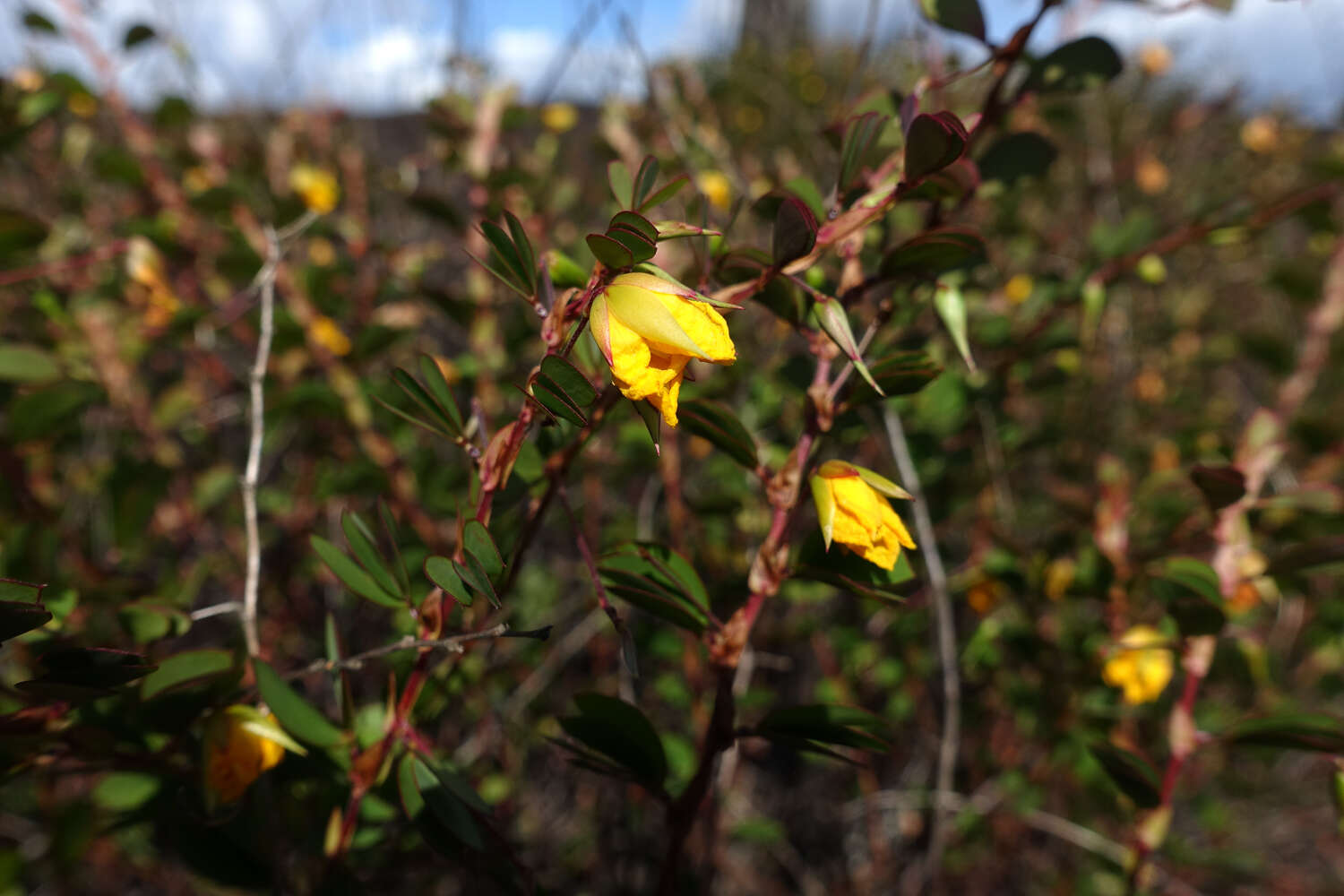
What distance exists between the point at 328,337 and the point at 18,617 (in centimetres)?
83

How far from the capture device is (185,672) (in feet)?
1.64

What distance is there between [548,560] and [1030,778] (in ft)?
3.30

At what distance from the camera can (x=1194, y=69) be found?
10.5 ft

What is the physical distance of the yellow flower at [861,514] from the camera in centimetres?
43

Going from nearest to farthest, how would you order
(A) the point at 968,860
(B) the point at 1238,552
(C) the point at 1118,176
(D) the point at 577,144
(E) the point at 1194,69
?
(B) the point at 1238,552
(A) the point at 968,860
(C) the point at 1118,176
(D) the point at 577,144
(E) the point at 1194,69

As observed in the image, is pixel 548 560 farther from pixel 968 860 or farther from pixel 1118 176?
pixel 1118 176

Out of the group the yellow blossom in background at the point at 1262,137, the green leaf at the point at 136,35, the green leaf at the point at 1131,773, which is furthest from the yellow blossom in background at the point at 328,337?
the yellow blossom in background at the point at 1262,137

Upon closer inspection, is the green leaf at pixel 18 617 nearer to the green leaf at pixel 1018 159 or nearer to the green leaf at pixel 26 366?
the green leaf at pixel 26 366

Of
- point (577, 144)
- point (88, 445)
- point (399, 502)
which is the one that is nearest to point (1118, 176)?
point (577, 144)

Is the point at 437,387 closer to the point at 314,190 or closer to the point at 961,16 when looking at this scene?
the point at 961,16

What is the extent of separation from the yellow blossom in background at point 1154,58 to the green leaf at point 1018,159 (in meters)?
2.24

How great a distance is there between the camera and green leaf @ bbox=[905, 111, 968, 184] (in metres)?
0.39

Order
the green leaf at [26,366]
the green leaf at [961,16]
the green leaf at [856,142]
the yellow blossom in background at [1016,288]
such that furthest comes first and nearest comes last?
the yellow blossom in background at [1016,288] < the green leaf at [26,366] < the green leaf at [961,16] < the green leaf at [856,142]

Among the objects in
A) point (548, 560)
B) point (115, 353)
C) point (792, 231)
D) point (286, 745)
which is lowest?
point (548, 560)
